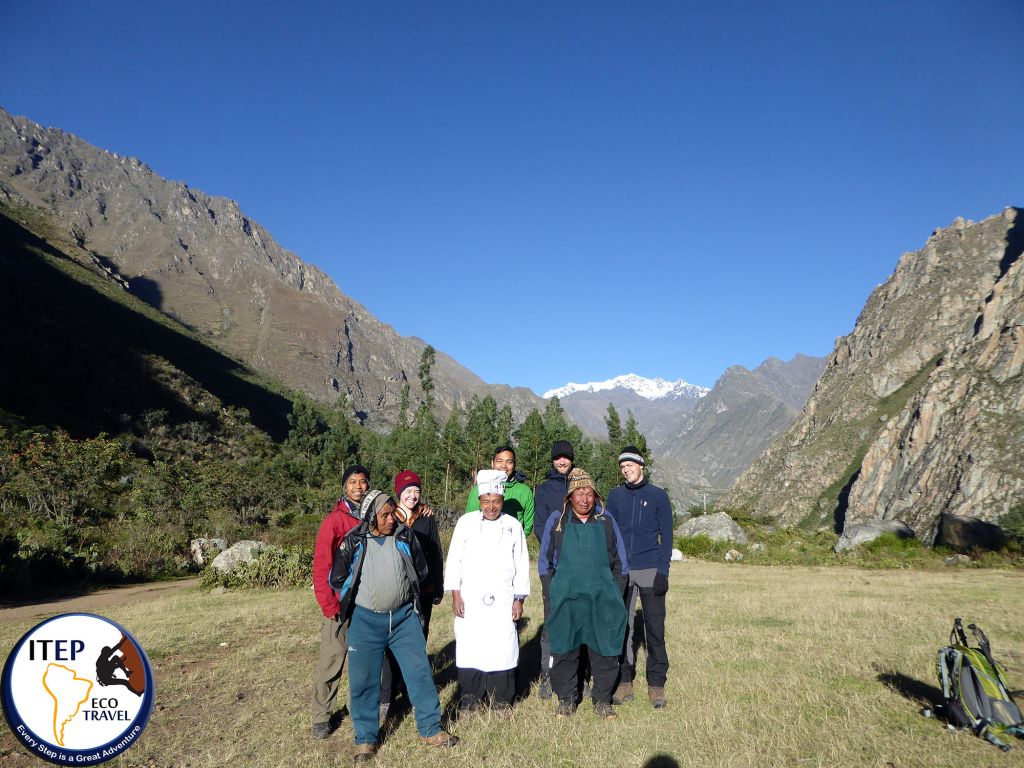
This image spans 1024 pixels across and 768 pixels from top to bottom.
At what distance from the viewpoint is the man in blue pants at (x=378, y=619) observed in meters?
5.18

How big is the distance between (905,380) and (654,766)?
187024 millimetres

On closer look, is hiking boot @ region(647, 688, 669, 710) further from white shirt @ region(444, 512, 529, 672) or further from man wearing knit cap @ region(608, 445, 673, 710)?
white shirt @ region(444, 512, 529, 672)

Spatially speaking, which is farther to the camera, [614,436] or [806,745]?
[614,436]

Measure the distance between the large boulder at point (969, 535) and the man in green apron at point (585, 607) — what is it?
23.1m

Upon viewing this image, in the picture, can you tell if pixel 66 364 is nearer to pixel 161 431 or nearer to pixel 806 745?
pixel 161 431

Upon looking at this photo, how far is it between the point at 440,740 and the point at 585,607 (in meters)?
1.85

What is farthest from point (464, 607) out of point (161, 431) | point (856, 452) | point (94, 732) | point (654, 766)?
point (856, 452)

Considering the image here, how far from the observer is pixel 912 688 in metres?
6.45

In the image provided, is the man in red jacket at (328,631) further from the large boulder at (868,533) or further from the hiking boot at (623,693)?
the large boulder at (868,533)

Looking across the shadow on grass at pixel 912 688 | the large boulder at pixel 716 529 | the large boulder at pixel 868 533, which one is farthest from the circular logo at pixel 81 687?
the large boulder at pixel 716 529

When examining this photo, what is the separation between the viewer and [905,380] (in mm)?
156875

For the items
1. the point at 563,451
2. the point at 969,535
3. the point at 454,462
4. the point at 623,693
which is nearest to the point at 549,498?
the point at 563,451

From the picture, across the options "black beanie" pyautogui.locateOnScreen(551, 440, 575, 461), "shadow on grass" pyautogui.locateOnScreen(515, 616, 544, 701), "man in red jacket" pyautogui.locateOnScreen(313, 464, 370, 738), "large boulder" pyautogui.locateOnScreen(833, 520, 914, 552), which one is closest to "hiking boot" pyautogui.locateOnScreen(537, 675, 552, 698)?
"shadow on grass" pyautogui.locateOnScreen(515, 616, 544, 701)

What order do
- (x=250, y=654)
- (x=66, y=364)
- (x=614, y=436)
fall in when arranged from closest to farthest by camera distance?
(x=250, y=654) < (x=66, y=364) < (x=614, y=436)
